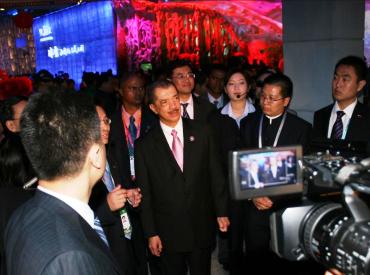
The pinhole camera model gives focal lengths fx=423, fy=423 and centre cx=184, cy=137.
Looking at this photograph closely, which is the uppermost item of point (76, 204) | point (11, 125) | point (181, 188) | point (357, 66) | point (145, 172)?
point (357, 66)

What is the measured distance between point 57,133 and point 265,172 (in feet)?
2.13

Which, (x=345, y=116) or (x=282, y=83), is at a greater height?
(x=282, y=83)

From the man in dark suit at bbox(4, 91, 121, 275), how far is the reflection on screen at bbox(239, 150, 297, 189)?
474 millimetres

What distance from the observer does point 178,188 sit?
9.04ft

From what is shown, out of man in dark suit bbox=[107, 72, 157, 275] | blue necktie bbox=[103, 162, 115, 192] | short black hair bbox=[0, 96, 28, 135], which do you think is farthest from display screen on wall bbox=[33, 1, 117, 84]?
blue necktie bbox=[103, 162, 115, 192]

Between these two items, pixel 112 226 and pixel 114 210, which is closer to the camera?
pixel 114 210

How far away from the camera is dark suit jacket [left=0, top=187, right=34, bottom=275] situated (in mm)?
1959

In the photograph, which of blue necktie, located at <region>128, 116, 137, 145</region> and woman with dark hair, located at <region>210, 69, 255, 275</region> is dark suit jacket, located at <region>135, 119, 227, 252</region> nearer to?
woman with dark hair, located at <region>210, 69, 255, 275</region>

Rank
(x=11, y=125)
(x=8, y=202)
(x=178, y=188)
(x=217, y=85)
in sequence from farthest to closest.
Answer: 1. (x=217, y=85)
2. (x=11, y=125)
3. (x=178, y=188)
4. (x=8, y=202)

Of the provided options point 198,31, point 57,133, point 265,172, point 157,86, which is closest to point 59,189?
point 57,133

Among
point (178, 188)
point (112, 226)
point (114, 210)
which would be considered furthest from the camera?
point (178, 188)

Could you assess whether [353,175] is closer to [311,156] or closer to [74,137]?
[311,156]

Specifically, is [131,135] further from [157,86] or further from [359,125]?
[359,125]

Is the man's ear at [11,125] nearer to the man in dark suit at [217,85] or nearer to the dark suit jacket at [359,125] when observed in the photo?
the dark suit jacket at [359,125]
